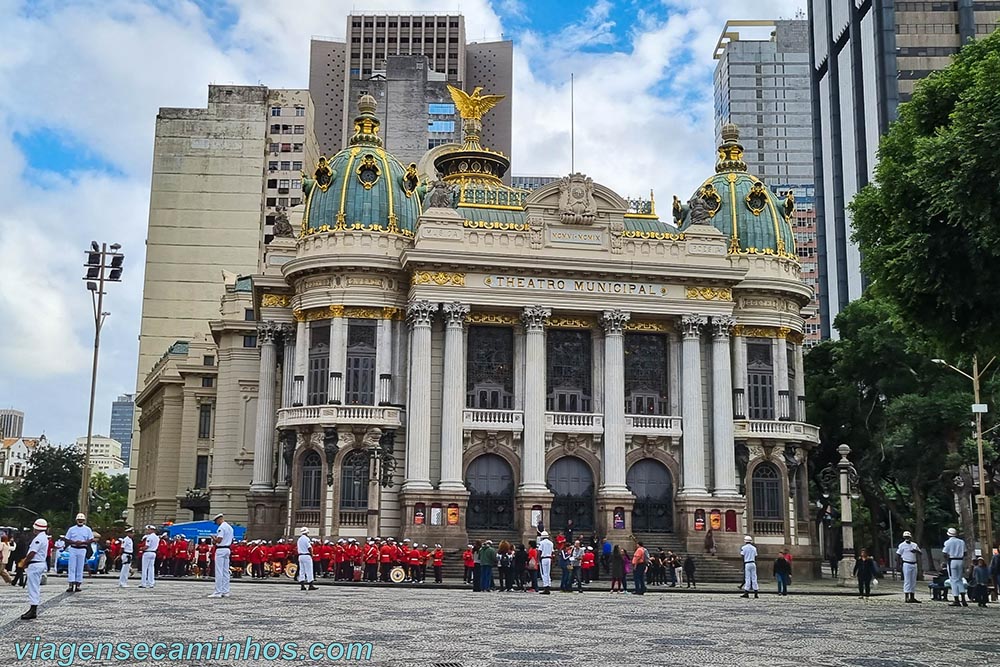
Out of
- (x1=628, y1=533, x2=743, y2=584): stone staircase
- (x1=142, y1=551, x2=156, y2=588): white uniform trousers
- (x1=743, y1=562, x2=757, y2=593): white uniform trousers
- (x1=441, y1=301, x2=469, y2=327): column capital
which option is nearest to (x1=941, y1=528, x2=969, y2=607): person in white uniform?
(x1=743, y1=562, x2=757, y2=593): white uniform trousers

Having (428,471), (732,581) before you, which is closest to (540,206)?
(428,471)

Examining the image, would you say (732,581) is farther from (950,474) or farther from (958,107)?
(958,107)

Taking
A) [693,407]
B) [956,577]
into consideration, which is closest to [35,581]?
[956,577]

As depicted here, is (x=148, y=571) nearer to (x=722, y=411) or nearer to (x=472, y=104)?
(x=722, y=411)

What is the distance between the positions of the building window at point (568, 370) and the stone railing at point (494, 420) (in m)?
1.98

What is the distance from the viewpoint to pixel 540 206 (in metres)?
55.8

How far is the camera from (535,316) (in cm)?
5428

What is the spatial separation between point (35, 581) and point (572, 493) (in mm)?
35268

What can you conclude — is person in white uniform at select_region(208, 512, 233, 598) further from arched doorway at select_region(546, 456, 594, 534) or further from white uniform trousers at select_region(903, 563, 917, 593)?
arched doorway at select_region(546, 456, 594, 534)

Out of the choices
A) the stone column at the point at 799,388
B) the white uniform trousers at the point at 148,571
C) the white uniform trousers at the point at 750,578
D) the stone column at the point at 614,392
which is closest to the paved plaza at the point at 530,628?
the white uniform trousers at the point at 148,571

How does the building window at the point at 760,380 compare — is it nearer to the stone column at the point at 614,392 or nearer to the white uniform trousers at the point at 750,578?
the stone column at the point at 614,392

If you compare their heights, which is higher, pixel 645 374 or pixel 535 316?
pixel 535 316

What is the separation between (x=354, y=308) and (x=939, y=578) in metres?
29.2

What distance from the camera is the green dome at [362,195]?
56.2 m
